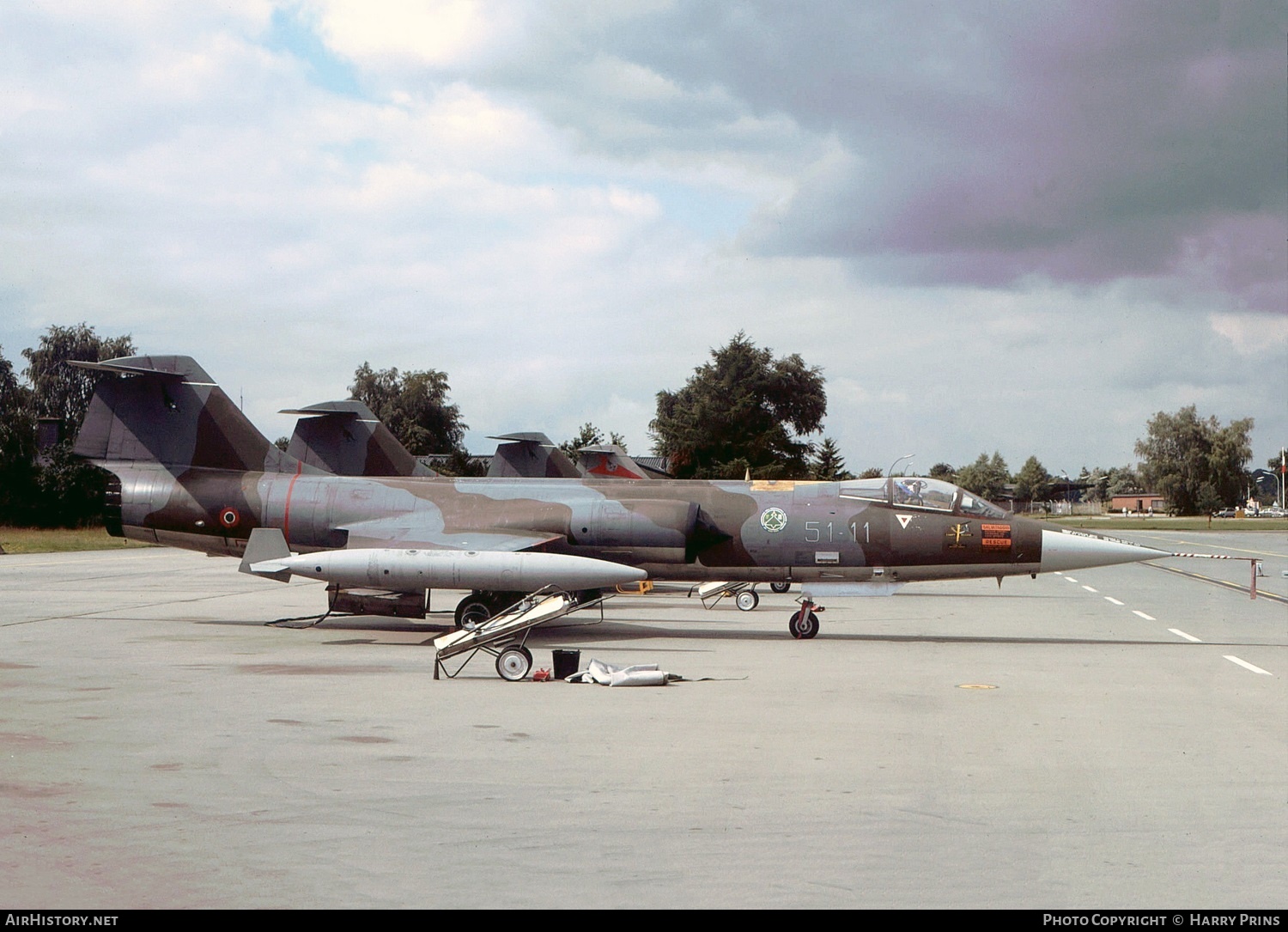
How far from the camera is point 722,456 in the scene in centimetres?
7562

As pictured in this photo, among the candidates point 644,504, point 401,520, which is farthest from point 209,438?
point 644,504

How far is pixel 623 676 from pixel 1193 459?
158471mm

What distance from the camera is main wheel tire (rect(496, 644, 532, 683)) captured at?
44.9ft

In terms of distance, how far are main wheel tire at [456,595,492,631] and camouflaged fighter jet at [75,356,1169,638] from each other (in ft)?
0.14

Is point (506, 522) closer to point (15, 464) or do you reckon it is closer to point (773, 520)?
point (773, 520)

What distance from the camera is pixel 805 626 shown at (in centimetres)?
1908

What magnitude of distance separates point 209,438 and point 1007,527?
14.4 metres

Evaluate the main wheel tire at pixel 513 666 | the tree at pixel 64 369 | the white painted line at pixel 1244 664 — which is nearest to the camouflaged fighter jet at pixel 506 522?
the white painted line at pixel 1244 664

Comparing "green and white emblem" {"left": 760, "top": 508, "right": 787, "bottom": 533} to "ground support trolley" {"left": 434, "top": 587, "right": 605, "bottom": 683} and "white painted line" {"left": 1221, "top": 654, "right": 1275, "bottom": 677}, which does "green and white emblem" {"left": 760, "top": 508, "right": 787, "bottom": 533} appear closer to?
"ground support trolley" {"left": 434, "top": 587, "right": 605, "bottom": 683}

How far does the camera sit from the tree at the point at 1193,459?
501 feet

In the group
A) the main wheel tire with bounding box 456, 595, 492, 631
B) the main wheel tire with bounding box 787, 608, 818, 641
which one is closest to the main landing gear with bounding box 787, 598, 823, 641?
the main wheel tire with bounding box 787, 608, 818, 641

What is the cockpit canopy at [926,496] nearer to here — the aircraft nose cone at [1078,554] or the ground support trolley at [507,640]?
the aircraft nose cone at [1078,554]

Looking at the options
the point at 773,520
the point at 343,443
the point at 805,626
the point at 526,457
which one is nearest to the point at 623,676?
the point at 805,626

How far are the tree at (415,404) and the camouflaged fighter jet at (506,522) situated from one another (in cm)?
7665
